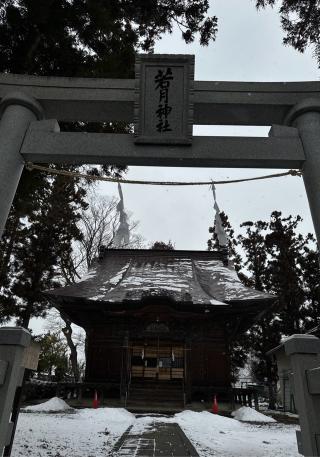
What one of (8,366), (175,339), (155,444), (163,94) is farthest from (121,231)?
(8,366)

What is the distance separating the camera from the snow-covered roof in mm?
14070

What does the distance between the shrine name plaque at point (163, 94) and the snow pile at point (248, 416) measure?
34.3 ft

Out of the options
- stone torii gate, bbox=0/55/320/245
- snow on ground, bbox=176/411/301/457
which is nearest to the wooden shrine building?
snow on ground, bbox=176/411/301/457

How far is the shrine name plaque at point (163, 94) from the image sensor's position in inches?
200

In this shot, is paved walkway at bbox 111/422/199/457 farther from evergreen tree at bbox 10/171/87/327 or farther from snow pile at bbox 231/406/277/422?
evergreen tree at bbox 10/171/87/327

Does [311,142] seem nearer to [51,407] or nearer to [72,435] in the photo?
[72,435]

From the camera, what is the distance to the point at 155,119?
5.13 metres

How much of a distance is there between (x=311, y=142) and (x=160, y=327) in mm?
11476

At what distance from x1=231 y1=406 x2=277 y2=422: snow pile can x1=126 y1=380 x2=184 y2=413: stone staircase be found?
2.06 m

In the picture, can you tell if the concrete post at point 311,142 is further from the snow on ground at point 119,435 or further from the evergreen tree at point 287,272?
the evergreen tree at point 287,272

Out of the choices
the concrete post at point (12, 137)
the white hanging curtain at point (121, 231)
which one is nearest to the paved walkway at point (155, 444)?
the concrete post at point (12, 137)

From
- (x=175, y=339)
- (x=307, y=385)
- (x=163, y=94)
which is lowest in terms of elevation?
(x=307, y=385)

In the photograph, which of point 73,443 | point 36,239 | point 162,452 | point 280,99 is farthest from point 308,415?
point 36,239

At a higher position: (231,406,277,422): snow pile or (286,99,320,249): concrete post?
(286,99,320,249): concrete post
